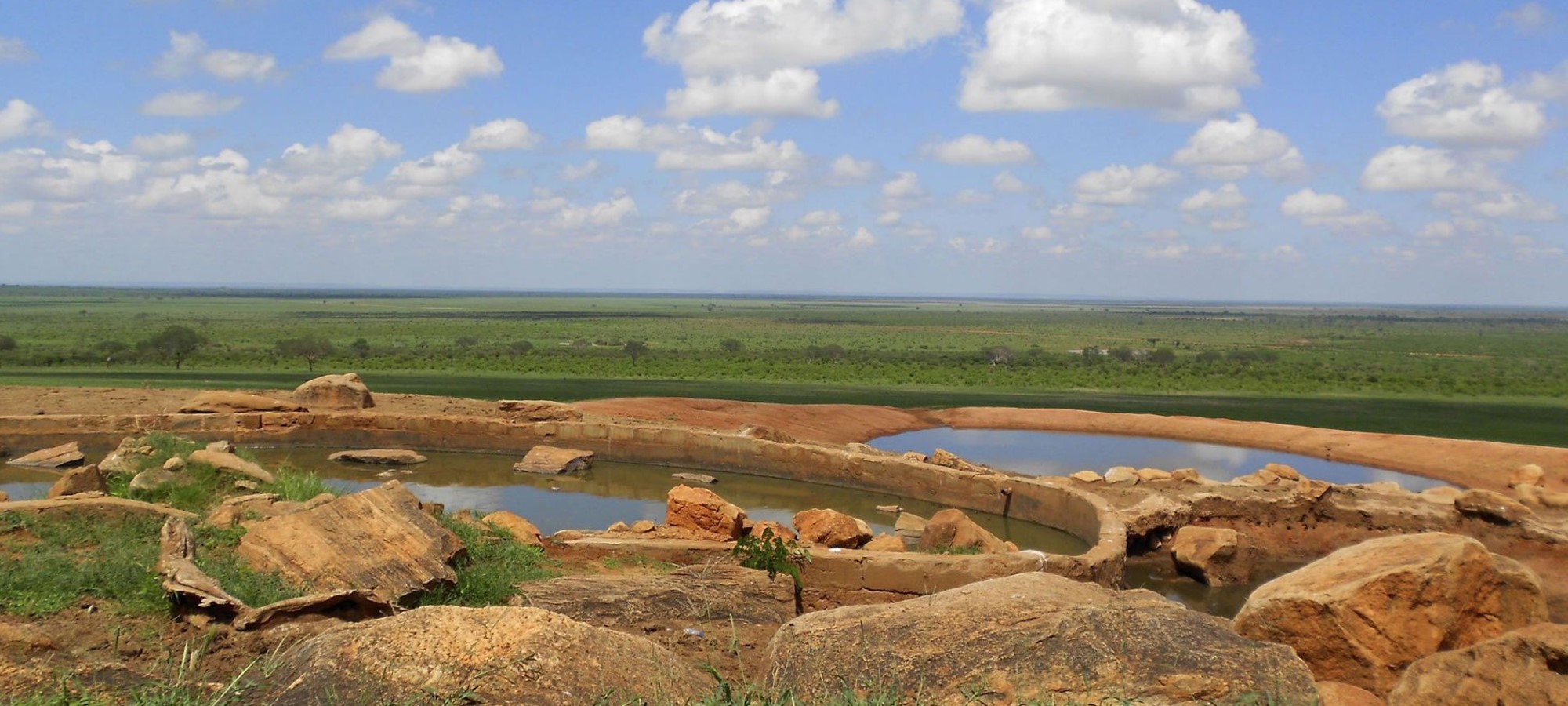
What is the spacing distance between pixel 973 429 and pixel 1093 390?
11228 millimetres

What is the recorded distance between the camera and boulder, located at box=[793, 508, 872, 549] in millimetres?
10969

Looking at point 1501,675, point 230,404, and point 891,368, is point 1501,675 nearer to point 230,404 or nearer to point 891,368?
point 230,404

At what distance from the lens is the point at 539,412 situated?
20.3 m

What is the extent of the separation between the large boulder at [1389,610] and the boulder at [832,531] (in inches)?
213

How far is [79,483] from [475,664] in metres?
8.61

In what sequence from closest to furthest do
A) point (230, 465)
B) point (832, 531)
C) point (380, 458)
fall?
1. point (230, 465)
2. point (832, 531)
3. point (380, 458)

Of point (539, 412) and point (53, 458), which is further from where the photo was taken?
point (539, 412)

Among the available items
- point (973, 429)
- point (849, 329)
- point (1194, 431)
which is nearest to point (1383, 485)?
point (1194, 431)

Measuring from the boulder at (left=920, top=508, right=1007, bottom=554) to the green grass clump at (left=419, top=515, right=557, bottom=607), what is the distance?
4453 mm

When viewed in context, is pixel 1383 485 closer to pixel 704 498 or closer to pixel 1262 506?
pixel 1262 506

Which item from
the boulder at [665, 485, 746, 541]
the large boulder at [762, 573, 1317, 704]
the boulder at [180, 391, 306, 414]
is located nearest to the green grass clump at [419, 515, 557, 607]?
the boulder at [665, 485, 746, 541]

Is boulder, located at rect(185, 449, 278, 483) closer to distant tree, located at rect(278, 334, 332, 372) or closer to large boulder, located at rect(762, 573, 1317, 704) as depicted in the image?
large boulder, located at rect(762, 573, 1317, 704)

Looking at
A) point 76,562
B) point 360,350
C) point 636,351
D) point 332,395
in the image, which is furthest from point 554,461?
point 360,350

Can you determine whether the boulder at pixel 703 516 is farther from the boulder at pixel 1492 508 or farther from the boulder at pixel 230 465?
the boulder at pixel 1492 508
